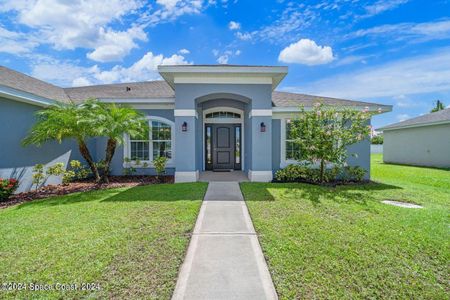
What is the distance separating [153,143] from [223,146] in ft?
11.4

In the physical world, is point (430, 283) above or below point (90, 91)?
below

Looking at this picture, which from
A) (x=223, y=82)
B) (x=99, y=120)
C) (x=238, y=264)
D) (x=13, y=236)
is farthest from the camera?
(x=223, y=82)

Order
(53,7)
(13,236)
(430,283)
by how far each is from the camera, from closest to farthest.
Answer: (430,283), (13,236), (53,7)

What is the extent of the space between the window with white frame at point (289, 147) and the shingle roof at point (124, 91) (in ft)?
18.1

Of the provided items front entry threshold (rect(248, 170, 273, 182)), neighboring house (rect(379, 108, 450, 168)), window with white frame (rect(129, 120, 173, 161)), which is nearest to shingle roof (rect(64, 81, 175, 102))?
window with white frame (rect(129, 120, 173, 161))

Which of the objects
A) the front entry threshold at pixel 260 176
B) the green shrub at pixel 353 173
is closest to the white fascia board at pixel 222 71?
the front entry threshold at pixel 260 176

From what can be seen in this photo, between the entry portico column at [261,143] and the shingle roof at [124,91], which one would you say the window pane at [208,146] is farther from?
the entry portico column at [261,143]

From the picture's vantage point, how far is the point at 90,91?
500 inches

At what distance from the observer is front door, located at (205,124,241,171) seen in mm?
11820

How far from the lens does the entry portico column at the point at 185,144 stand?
29.2 ft

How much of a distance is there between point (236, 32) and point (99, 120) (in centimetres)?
943

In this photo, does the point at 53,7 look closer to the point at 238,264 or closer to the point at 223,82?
the point at 223,82

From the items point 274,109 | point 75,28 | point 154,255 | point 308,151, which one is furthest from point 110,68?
point 154,255

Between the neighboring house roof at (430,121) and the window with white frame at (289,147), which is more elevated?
the neighboring house roof at (430,121)
